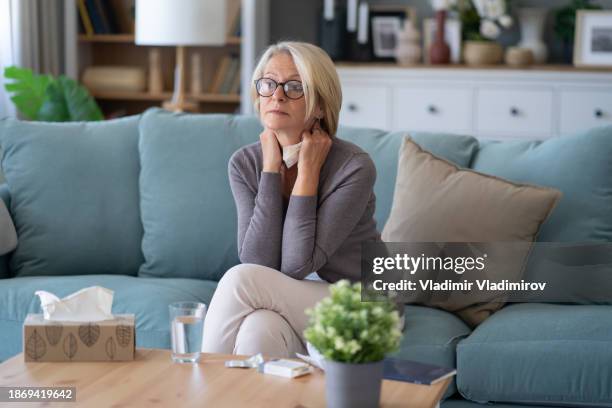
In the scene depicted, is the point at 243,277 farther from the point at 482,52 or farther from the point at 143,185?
the point at 482,52

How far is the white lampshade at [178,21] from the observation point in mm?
3939

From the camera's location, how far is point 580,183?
8.70ft

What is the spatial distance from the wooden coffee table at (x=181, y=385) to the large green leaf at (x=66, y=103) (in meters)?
2.29

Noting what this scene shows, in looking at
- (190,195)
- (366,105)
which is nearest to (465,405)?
(190,195)

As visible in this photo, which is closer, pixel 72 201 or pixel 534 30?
pixel 72 201

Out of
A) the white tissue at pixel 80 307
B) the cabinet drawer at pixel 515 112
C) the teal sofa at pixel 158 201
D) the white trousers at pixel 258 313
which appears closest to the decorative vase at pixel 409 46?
the cabinet drawer at pixel 515 112

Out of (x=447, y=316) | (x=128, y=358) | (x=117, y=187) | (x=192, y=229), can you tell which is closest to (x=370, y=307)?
(x=128, y=358)

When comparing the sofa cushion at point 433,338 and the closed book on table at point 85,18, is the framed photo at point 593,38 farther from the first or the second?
the sofa cushion at point 433,338

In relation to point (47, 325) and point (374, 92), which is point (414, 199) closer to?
point (47, 325)

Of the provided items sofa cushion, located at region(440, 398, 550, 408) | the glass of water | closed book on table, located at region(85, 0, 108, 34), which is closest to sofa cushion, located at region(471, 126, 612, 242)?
sofa cushion, located at region(440, 398, 550, 408)

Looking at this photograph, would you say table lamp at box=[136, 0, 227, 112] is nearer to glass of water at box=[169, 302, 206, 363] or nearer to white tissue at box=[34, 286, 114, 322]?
white tissue at box=[34, 286, 114, 322]

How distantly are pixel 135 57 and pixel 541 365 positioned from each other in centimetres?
349

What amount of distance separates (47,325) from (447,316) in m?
1.07

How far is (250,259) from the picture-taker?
2346 millimetres
